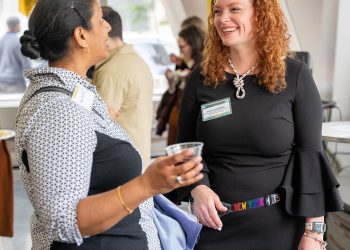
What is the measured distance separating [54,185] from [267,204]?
753 mm

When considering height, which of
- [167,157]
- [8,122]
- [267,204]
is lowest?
[8,122]

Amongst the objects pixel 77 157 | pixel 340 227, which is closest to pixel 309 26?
pixel 340 227

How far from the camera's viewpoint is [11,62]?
6.96 m

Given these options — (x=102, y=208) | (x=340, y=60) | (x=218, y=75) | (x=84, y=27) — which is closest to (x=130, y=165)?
(x=102, y=208)

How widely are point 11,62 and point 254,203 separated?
604 cm

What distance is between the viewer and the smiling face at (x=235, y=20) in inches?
61.7

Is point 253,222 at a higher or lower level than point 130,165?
lower

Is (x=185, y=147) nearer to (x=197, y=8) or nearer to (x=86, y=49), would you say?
(x=86, y=49)

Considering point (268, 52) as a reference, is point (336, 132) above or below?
below

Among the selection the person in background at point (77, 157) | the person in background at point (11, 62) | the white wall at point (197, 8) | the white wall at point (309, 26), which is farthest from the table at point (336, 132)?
the person in background at point (11, 62)

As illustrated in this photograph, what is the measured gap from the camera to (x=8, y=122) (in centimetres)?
682

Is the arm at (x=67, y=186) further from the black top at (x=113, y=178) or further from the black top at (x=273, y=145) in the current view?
the black top at (x=273, y=145)

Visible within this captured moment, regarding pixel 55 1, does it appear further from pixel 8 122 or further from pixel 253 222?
pixel 8 122

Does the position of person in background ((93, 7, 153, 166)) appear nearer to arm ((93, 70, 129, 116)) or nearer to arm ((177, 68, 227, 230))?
arm ((93, 70, 129, 116))
